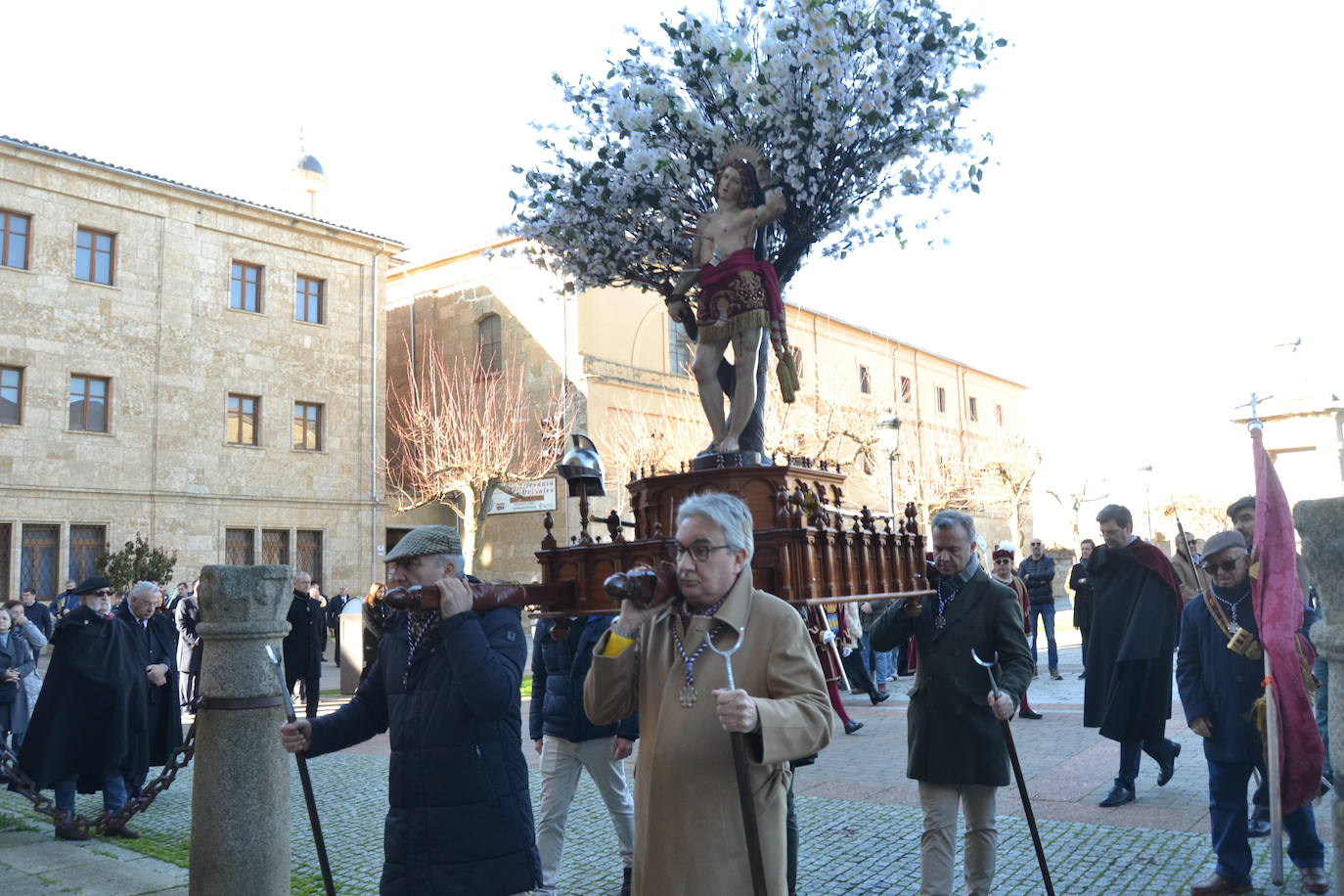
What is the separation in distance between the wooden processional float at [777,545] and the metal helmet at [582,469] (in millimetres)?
12

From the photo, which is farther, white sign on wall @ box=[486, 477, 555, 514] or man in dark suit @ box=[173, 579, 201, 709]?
white sign on wall @ box=[486, 477, 555, 514]

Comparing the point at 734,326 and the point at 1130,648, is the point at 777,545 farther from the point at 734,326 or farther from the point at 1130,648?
the point at 1130,648

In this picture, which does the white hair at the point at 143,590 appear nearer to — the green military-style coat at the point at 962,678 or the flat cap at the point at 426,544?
the flat cap at the point at 426,544

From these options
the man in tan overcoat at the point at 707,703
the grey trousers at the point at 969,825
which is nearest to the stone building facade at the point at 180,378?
the grey trousers at the point at 969,825

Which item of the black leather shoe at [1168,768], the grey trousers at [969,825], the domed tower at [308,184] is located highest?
the domed tower at [308,184]

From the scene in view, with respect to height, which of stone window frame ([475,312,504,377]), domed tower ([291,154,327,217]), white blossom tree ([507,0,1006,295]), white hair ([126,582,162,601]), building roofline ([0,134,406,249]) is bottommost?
white hair ([126,582,162,601])

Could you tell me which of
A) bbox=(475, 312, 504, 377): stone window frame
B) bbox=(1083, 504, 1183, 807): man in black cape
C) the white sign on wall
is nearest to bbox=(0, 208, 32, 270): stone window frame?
bbox=(475, 312, 504, 377): stone window frame

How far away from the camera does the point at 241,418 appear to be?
30.1 metres

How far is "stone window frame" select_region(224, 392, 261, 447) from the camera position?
2958 centimetres

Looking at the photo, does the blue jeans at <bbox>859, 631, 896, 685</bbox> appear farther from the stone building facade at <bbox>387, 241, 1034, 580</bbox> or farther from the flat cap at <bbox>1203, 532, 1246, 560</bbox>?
the stone building facade at <bbox>387, 241, 1034, 580</bbox>

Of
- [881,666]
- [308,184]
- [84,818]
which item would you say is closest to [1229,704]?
[84,818]

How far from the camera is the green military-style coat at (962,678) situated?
5.24m

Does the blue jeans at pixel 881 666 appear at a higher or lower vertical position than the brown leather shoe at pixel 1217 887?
higher

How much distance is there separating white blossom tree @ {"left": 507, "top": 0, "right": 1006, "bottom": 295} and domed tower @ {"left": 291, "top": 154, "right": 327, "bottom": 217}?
3676 centimetres
